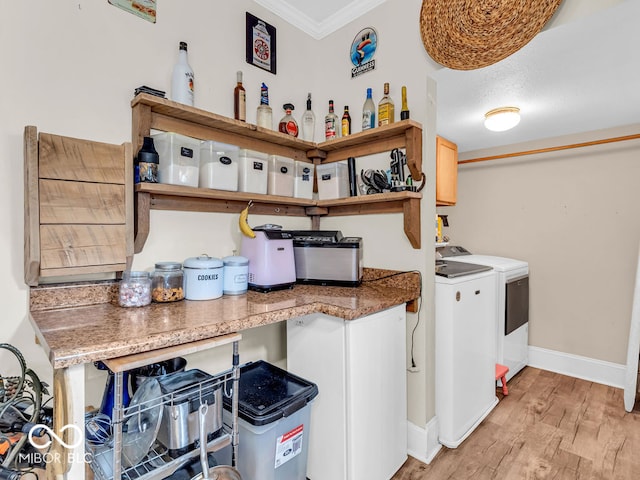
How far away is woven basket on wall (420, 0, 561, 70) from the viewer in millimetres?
1355

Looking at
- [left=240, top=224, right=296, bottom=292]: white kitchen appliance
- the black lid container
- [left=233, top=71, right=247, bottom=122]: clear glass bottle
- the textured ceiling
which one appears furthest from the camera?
[left=233, top=71, right=247, bottom=122]: clear glass bottle

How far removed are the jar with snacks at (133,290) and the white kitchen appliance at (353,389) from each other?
669mm

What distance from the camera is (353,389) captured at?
139cm

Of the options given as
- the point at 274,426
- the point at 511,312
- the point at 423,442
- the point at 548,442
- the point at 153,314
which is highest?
the point at 153,314

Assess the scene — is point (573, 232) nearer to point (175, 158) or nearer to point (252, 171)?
point (252, 171)

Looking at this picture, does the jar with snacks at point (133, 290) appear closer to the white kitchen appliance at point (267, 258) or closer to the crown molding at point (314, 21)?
the white kitchen appliance at point (267, 258)

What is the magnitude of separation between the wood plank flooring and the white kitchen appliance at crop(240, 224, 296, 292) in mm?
1130

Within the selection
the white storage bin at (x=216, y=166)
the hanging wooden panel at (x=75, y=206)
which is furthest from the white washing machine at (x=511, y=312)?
the hanging wooden panel at (x=75, y=206)

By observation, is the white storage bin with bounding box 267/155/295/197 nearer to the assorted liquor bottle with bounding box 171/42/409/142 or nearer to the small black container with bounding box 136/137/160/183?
the assorted liquor bottle with bounding box 171/42/409/142

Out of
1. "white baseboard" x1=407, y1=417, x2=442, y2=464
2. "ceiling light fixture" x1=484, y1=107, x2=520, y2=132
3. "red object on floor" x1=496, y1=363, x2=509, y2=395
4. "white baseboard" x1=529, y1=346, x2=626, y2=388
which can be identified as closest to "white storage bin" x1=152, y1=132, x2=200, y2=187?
"white baseboard" x1=407, y1=417, x2=442, y2=464

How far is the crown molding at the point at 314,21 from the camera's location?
1.94 metres

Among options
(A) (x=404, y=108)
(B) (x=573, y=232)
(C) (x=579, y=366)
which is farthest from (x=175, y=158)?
(C) (x=579, y=366)

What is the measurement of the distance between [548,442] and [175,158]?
252 centimetres

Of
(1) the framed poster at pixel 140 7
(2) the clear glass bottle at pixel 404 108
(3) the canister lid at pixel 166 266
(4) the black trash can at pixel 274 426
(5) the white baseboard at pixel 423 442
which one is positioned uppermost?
(1) the framed poster at pixel 140 7
